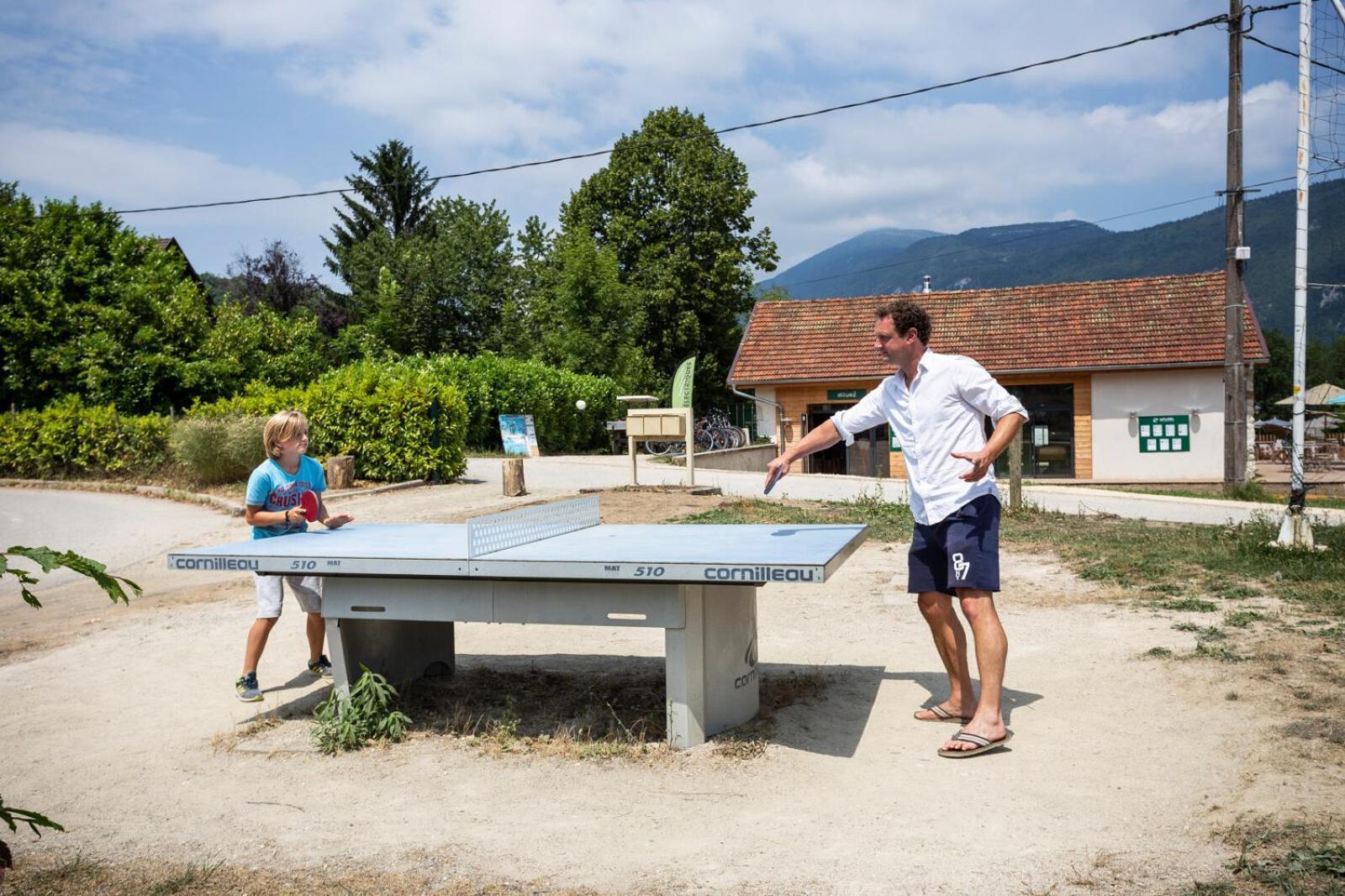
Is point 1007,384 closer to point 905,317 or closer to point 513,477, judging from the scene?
point 513,477

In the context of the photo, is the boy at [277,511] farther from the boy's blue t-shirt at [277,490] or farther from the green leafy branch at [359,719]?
the green leafy branch at [359,719]

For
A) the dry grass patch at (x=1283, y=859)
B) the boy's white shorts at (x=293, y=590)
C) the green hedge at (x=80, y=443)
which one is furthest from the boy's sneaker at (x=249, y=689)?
the green hedge at (x=80, y=443)

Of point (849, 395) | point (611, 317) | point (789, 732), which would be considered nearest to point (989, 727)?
point (789, 732)

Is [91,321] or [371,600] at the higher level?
[91,321]

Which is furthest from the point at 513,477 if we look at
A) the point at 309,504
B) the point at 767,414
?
the point at 767,414

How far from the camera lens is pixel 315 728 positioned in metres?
5.56

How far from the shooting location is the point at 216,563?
5191 mm

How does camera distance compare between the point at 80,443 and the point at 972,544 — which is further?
the point at 80,443

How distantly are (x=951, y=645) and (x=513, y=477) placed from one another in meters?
13.2

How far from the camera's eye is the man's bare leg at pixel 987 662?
188 inches

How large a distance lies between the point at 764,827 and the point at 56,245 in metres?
32.1

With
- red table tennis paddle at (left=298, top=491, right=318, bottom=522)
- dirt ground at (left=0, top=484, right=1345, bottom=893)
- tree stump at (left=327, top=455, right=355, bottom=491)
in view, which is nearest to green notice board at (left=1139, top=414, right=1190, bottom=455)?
tree stump at (left=327, top=455, right=355, bottom=491)

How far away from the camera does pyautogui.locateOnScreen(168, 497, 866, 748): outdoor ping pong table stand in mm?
4641

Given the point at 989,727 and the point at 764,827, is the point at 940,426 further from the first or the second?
the point at 764,827
